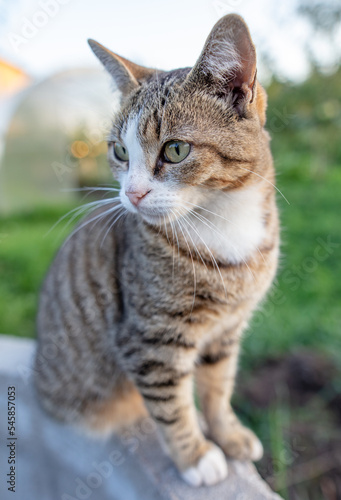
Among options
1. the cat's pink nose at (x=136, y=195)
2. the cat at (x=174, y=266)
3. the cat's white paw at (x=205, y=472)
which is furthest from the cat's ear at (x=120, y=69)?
the cat's white paw at (x=205, y=472)

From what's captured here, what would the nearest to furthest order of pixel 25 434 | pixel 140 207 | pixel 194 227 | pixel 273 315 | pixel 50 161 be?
pixel 140 207 < pixel 194 227 < pixel 25 434 < pixel 273 315 < pixel 50 161

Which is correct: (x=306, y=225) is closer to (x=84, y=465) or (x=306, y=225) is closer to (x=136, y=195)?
(x=84, y=465)

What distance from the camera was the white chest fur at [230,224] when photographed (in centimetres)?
94

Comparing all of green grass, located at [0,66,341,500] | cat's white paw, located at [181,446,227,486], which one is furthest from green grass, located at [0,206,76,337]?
cat's white paw, located at [181,446,227,486]

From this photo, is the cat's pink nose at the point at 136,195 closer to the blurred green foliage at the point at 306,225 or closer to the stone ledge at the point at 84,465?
the blurred green foliage at the point at 306,225

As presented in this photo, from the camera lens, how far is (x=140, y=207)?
2.79 feet

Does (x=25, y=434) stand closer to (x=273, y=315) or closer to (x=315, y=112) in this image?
(x=273, y=315)

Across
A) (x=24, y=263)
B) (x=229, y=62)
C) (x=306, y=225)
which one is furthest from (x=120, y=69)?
(x=306, y=225)

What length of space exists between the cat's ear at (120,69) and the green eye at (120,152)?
5.7 inches

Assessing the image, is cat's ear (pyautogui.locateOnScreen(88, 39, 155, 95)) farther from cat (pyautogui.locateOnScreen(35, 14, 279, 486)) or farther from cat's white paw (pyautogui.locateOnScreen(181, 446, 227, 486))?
cat's white paw (pyautogui.locateOnScreen(181, 446, 227, 486))

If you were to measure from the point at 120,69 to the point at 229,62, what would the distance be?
31 centimetres

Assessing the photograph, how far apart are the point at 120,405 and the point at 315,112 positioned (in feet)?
11.2

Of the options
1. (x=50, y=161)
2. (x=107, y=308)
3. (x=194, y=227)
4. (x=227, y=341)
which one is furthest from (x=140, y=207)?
(x=50, y=161)

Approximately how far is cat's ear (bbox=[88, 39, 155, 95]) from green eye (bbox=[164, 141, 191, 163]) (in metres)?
0.24
